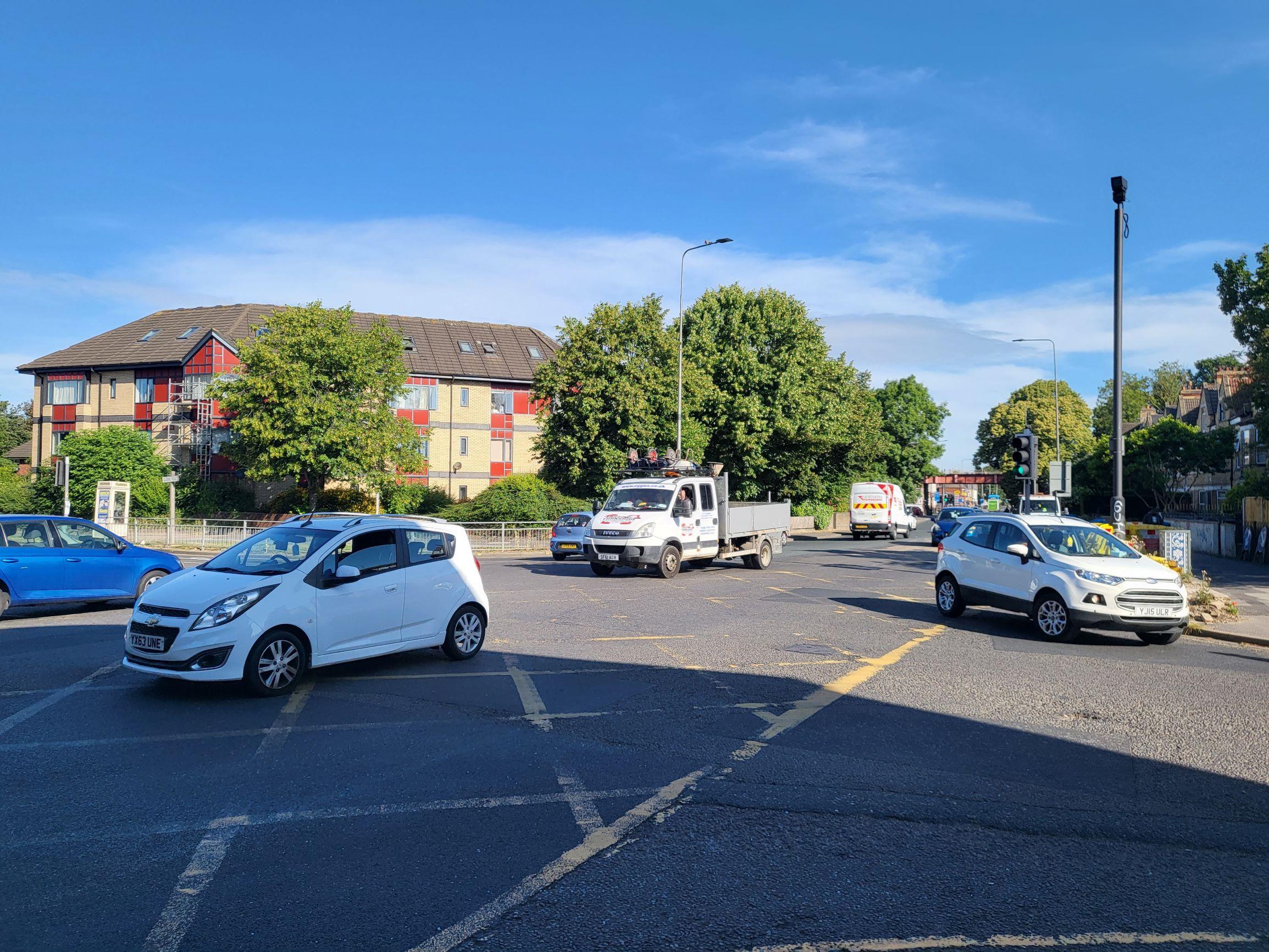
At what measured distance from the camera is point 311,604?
8773mm

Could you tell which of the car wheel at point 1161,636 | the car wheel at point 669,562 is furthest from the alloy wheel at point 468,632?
the car wheel at point 669,562

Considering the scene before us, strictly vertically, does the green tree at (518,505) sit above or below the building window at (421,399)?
below

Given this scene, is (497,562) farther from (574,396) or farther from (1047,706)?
(1047,706)

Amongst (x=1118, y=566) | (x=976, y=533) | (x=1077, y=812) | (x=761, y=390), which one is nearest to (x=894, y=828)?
(x=1077, y=812)

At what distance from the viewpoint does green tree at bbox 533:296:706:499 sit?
38562mm

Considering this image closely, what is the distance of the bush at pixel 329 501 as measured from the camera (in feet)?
149

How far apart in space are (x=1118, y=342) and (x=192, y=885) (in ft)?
56.0

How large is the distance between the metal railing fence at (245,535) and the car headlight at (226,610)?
25.4 meters

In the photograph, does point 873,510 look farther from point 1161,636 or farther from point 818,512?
point 1161,636

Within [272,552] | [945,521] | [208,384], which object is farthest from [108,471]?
[272,552]

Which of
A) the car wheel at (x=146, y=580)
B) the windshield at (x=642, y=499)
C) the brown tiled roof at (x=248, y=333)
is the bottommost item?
the car wheel at (x=146, y=580)

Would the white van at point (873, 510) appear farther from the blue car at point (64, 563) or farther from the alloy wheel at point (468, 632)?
the alloy wheel at point (468, 632)

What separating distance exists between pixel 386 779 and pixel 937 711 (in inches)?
185

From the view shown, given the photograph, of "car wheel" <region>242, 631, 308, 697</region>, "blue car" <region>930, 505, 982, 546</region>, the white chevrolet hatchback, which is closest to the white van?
A: "blue car" <region>930, 505, 982, 546</region>
